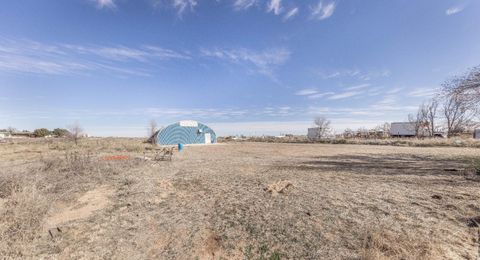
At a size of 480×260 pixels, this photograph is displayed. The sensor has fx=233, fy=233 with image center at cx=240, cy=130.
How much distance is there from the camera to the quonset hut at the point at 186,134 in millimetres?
40344

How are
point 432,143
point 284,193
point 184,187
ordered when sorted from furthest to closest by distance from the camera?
1. point 432,143
2. point 184,187
3. point 284,193

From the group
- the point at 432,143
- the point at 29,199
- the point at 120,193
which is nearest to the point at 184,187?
the point at 120,193

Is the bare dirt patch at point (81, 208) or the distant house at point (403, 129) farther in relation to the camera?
the distant house at point (403, 129)

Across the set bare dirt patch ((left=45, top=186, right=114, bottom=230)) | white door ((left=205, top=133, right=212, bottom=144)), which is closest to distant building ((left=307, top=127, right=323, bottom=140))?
white door ((left=205, top=133, right=212, bottom=144))

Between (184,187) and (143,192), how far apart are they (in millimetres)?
1434

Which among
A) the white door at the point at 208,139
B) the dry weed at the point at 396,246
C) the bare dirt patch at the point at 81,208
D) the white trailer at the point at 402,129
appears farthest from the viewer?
the white trailer at the point at 402,129

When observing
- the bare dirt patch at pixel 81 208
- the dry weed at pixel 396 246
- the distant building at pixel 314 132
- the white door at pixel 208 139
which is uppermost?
the distant building at pixel 314 132

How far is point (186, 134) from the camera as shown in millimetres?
43156

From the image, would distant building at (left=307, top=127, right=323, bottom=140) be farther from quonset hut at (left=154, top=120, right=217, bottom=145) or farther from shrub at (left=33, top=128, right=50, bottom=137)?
shrub at (left=33, top=128, right=50, bottom=137)

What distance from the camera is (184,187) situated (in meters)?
8.54

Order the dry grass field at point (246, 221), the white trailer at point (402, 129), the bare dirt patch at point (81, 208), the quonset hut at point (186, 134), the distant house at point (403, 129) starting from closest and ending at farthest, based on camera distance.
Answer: the dry grass field at point (246, 221) < the bare dirt patch at point (81, 208) < the quonset hut at point (186, 134) < the distant house at point (403, 129) < the white trailer at point (402, 129)

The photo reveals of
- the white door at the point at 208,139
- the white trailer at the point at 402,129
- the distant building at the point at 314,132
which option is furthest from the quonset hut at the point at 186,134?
the white trailer at the point at 402,129

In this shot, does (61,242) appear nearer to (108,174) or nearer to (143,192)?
(143,192)

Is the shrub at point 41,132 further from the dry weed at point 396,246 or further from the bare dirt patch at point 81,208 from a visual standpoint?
the dry weed at point 396,246
